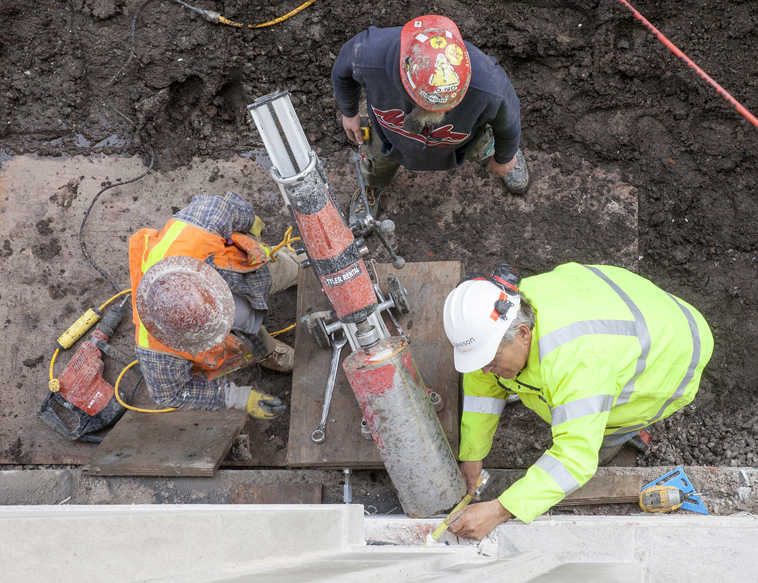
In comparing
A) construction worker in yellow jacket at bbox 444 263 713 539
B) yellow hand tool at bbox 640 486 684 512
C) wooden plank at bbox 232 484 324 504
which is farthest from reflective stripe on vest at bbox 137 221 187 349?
yellow hand tool at bbox 640 486 684 512

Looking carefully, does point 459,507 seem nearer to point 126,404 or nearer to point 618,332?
point 618,332

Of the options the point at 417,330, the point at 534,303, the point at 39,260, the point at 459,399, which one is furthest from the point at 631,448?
the point at 39,260

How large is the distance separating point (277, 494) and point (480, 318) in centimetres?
183

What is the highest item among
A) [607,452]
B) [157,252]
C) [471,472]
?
[157,252]

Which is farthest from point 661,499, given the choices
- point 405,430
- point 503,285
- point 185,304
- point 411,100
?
point 185,304

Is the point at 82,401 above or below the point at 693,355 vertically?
below

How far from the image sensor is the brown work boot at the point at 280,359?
414 cm

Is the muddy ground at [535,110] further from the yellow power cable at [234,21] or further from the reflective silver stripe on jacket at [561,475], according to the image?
the reflective silver stripe on jacket at [561,475]

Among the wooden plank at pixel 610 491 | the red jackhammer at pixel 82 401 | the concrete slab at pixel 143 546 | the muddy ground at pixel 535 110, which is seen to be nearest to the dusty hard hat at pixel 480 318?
the concrete slab at pixel 143 546

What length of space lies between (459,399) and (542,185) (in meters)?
1.95

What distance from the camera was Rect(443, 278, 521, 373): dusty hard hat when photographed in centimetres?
237

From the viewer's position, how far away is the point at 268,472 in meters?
3.54

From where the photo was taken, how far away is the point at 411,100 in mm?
3146

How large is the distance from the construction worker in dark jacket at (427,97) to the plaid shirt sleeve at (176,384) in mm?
1845
